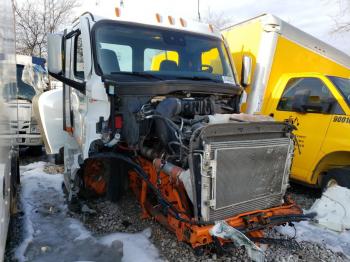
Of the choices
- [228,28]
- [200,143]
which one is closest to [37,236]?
[200,143]

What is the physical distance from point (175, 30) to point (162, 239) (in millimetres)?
2821

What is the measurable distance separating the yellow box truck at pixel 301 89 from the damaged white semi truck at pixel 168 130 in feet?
3.45

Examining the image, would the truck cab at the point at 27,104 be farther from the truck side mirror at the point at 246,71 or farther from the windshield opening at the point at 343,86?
the windshield opening at the point at 343,86

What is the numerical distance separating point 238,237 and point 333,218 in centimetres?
145

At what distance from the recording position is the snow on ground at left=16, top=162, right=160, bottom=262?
400 cm

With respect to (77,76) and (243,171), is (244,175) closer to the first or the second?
(243,171)

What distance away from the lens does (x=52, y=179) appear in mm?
6828

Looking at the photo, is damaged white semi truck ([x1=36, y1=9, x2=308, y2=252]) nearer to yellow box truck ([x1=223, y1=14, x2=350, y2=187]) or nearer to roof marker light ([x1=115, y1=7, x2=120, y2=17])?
roof marker light ([x1=115, y1=7, x2=120, y2=17])

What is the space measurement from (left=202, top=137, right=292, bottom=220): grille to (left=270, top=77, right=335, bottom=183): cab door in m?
1.78

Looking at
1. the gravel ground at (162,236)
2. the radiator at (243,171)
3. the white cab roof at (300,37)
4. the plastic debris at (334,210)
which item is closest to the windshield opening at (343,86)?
the white cab roof at (300,37)

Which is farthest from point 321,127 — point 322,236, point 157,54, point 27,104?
point 27,104

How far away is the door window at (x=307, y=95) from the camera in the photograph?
570cm

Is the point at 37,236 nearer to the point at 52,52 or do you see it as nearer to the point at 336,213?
the point at 52,52

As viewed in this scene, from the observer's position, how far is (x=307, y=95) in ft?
19.1
